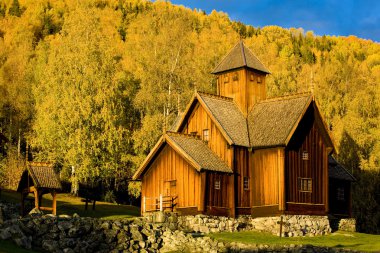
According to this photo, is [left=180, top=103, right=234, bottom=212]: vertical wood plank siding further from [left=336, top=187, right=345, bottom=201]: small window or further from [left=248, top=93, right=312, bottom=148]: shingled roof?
[left=336, top=187, right=345, bottom=201]: small window

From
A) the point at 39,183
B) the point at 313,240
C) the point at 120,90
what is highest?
the point at 120,90

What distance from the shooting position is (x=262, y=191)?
45094 mm

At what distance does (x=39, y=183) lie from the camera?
41.3 metres

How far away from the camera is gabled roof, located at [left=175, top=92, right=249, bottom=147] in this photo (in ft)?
149

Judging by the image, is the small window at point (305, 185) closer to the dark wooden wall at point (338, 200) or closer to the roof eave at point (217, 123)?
the roof eave at point (217, 123)

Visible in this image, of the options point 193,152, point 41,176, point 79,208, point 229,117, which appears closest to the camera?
point 41,176

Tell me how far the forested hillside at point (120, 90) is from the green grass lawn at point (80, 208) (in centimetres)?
394

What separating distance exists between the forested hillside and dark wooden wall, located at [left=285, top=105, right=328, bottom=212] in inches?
411

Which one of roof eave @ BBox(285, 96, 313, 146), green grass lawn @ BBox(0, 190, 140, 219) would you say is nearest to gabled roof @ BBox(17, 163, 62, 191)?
green grass lawn @ BBox(0, 190, 140, 219)

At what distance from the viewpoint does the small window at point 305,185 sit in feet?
149

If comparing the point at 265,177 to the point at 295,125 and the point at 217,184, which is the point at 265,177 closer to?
the point at 217,184

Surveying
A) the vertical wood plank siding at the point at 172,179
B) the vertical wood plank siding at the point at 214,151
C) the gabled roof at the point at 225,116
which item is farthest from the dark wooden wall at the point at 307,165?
the vertical wood plank siding at the point at 172,179

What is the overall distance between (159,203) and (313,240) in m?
11.5

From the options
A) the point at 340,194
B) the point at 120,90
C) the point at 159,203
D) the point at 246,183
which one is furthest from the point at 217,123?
the point at 120,90
